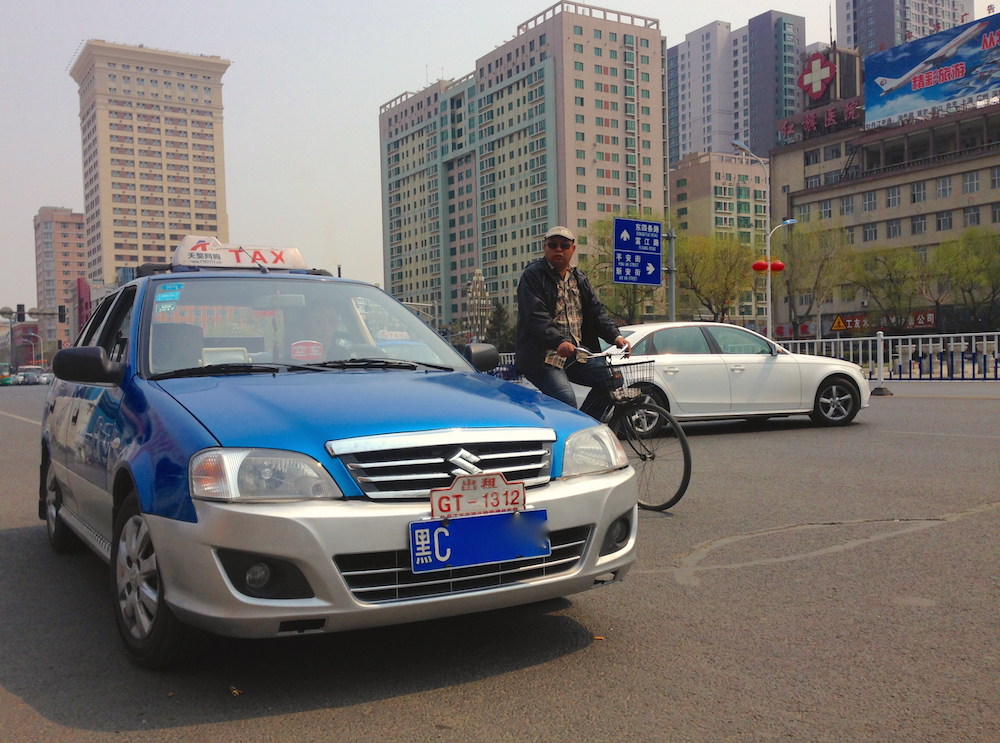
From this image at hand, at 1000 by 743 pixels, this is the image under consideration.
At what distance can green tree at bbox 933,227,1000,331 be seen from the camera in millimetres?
61062

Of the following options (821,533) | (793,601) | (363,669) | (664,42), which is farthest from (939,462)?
(664,42)

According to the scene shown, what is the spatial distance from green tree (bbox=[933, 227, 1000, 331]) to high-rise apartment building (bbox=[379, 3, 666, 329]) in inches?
1852

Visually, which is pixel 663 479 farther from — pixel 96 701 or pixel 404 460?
pixel 96 701

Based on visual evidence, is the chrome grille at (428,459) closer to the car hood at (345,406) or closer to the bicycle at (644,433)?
the car hood at (345,406)

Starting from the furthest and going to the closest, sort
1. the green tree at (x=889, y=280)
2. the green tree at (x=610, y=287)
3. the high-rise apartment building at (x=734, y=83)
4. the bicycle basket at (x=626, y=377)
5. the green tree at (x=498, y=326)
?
the high-rise apartment building at (x=734, y=83)
the green tree at (x=498, y=326)
the green tree at (x=610, y=287)
the green tree at (x=889, y=280)
the bicycle basket at (x=626, y=377)

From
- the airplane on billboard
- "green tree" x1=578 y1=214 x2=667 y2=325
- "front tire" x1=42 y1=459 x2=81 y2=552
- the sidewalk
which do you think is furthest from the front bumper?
the airplane on billboard

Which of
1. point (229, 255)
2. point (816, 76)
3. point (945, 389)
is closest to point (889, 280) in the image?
point (816, 76)

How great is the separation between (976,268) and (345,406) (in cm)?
6744

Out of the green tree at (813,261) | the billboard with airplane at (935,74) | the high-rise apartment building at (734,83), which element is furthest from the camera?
the high-rise apartment building at (734,83)

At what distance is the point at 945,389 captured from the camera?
19.0 meters

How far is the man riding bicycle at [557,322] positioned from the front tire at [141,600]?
3057 mm

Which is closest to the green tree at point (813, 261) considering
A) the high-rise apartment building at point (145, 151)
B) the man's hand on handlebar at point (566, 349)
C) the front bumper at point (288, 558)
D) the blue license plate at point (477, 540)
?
the man's hand on handlebar at point (566, 349)

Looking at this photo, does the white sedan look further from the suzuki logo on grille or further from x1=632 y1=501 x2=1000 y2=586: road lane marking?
the suzuki logo on grille

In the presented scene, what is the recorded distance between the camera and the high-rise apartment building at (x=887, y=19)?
178000 mm
